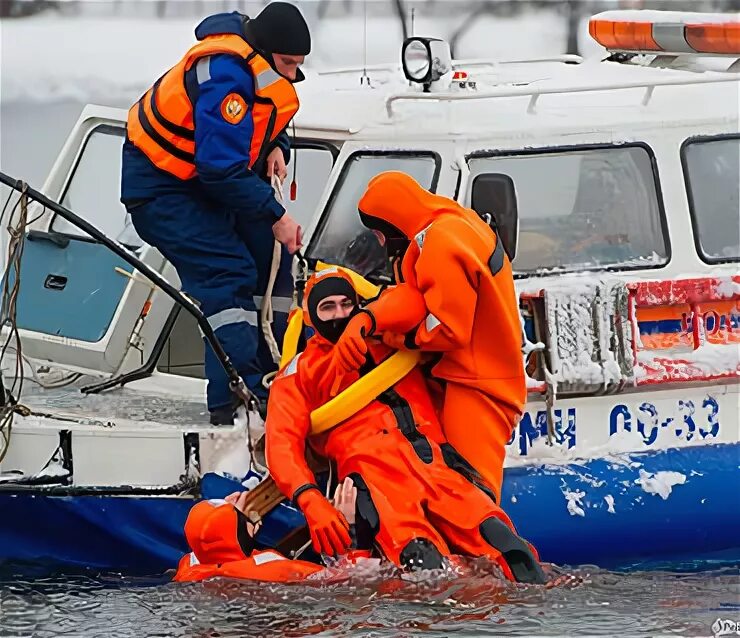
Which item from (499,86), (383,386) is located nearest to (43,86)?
(499,86)

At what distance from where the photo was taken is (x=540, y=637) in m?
4.55

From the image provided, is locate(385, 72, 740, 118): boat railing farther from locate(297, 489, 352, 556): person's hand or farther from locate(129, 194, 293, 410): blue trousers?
locate(297, 489, 352, 556): person's hand

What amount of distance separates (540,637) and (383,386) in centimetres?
97

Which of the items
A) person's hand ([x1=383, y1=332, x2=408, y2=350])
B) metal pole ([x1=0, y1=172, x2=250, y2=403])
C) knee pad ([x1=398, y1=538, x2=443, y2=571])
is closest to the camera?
knee pad ([x1=398, y1=538, x2=443, y2=571])

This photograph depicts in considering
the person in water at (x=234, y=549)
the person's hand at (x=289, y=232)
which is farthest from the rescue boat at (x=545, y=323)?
the person's hand at (x=289, y=232)

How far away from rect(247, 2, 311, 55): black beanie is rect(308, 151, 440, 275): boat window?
0.57m

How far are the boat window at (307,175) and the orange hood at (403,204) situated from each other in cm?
88

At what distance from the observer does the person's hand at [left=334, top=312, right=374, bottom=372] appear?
4.70m

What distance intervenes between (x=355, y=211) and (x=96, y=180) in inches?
64.1

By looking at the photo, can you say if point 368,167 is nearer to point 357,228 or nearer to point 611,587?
point 357,228

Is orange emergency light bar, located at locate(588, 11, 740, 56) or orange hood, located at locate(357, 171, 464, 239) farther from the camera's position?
orange emergency light bar, located at locate(588, 11, 740, 56)

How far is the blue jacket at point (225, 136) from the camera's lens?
528cm

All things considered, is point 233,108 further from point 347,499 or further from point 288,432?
point 347,499

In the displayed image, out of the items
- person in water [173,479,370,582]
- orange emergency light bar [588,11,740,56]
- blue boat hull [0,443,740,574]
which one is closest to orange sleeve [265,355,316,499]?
person in water [173,479,370,582]
